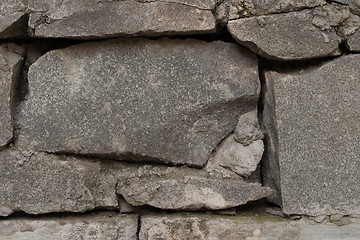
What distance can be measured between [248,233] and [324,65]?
74 centimetres

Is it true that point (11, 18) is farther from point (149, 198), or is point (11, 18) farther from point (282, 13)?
point (282, 13)

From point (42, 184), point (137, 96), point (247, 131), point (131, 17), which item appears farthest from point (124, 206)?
point (131, 17)

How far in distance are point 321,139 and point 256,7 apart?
1.92ft

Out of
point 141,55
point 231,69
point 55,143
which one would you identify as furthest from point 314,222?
point 55,143

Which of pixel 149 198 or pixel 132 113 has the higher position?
pixel 132 113

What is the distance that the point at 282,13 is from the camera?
1.64 m

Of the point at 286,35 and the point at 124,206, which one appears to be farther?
the point at 124,206

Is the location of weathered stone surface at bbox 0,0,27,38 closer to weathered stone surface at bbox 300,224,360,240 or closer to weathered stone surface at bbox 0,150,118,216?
weathered stone surface at bbox 0,150,118,216

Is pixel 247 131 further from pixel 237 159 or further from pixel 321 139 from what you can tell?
pixel 321 139

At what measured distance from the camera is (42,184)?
1712mm

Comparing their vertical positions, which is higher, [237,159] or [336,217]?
[237,159]

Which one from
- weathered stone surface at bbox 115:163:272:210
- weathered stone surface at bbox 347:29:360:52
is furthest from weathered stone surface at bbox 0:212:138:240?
weathered stone surface at bbox 347:29:360:52

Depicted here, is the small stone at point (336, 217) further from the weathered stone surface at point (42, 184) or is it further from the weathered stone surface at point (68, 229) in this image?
the weathered stone surface at point (42, 184)

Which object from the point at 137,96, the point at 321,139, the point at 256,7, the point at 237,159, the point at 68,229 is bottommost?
the point at 68,229
